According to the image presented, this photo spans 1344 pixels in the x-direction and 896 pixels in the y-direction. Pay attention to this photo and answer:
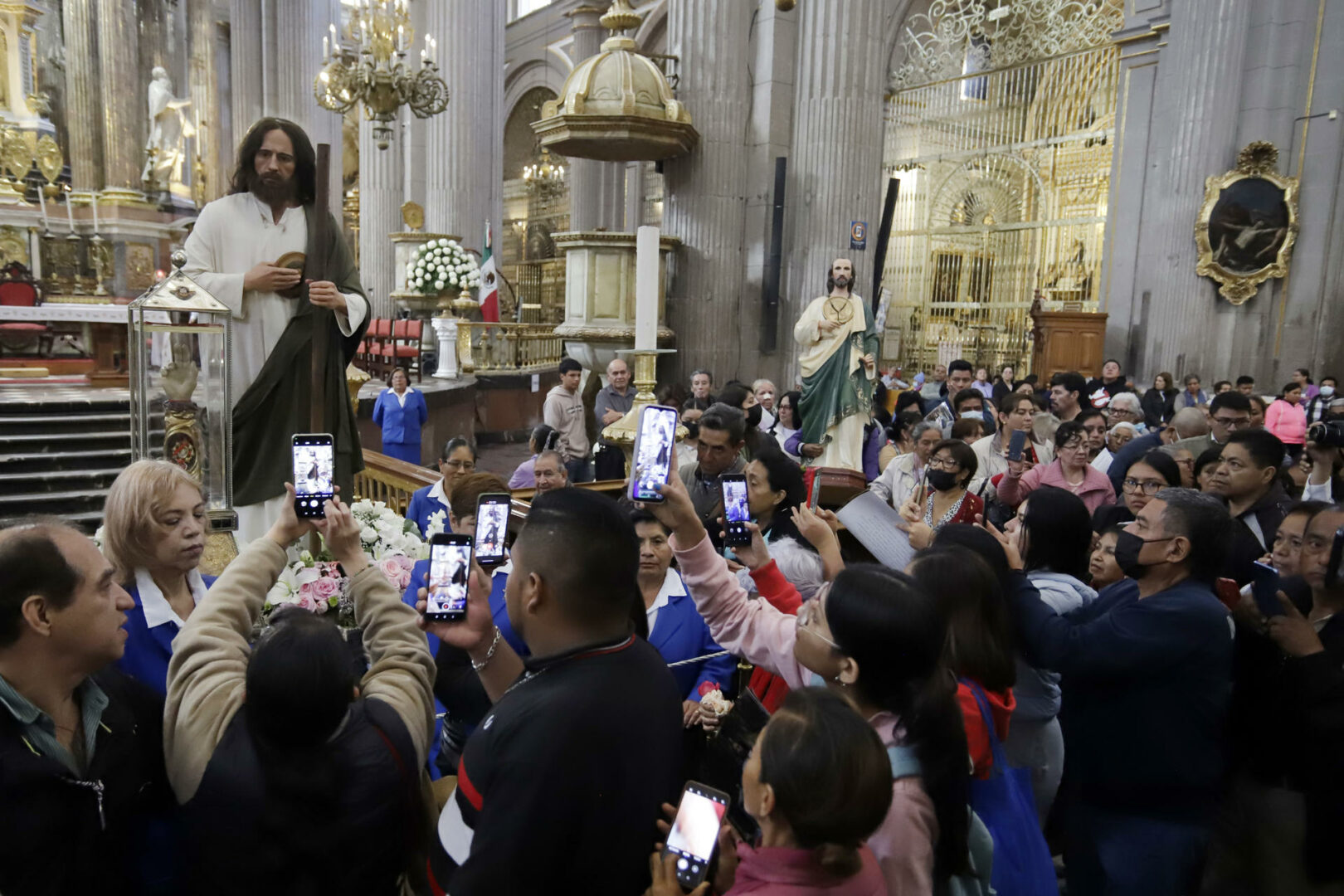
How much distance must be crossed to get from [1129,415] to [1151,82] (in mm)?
8397

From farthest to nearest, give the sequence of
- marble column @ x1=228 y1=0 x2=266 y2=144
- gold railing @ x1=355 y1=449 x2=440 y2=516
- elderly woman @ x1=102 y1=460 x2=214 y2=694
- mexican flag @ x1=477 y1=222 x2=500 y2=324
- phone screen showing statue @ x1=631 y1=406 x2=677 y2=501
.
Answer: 1. marble column @ x1=228 y1=0 x2=266 y2=144
2. mexican flag @ x1=477 y1=222 x2=500 y2=324
3. gold railing @ x1=355 y1=449 x2=440 y2=516
4. phone screen showing statue @ x1=631 y1=406 x2=677 y2=501
5. elderly woman @ x1=102 y1=460 x2=214 y2=694

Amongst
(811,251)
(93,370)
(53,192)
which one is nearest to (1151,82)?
(811,251)

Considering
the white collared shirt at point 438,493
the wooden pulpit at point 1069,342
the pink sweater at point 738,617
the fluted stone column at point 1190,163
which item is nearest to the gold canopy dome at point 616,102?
the white collared shirt at point 438,493

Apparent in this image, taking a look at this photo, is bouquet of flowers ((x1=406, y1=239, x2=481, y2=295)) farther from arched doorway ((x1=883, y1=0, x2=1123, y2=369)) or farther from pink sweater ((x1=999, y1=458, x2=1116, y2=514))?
pink sweater ((x1=999, y1=458, x2=1116, y2=514))

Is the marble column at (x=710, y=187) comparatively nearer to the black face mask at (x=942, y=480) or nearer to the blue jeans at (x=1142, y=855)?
the black face mask at (x=942, y=480)

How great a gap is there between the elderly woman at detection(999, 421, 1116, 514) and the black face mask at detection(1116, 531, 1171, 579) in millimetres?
2009

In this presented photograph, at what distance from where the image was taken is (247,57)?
19.1 m

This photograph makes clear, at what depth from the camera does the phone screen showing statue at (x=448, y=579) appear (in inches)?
74.6

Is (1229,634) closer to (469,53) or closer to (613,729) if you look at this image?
(613,729)

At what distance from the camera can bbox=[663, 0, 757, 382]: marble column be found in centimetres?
893

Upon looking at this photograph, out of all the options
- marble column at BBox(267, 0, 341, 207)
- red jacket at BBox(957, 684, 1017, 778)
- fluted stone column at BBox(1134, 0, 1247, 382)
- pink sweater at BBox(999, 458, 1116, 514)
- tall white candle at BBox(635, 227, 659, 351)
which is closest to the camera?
red jacket at BBox(957, 684, 1017, 778)

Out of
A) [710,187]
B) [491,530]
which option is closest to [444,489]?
[491,530]

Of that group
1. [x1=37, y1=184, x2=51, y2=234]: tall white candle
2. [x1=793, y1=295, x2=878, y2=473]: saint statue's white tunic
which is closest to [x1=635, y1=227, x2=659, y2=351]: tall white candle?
[x1=793, y1=295, x2=878, y2=473]: saint statue's white tunic

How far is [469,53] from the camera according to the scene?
46.2ft
